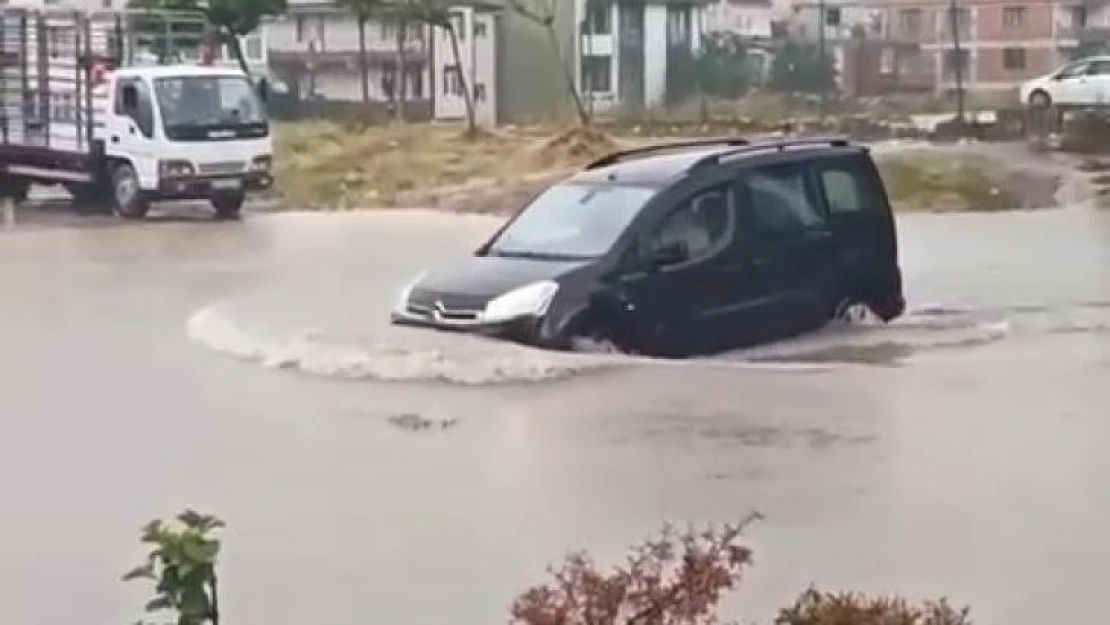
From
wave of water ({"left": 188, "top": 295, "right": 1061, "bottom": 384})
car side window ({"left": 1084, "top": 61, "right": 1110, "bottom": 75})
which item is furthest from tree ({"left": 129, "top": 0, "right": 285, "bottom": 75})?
wave of water ({"left": 188, "top": 295, "right": 1061, "bottom": 384})

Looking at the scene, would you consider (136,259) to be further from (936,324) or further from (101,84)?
(936,324)

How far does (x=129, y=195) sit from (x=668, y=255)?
16.9m

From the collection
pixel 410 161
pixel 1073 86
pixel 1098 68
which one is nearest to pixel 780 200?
pixel 410 161

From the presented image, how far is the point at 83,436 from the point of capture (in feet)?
44.1

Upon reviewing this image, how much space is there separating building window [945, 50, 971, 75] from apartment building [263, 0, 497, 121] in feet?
27.0

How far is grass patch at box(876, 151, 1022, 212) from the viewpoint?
3303 centimetres

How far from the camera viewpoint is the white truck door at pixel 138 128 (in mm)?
30688

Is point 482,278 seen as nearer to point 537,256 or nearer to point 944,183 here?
point 537,256

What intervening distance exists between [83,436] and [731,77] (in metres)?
32.0

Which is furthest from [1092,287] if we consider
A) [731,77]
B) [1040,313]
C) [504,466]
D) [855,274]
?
[731,77]

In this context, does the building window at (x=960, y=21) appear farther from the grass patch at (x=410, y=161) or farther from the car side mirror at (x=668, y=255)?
the car side mirror at (x=668, y=255)

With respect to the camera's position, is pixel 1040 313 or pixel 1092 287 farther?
pixel 1092 287

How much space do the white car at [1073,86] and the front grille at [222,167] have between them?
1566cm

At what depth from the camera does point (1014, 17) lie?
44375 mm
